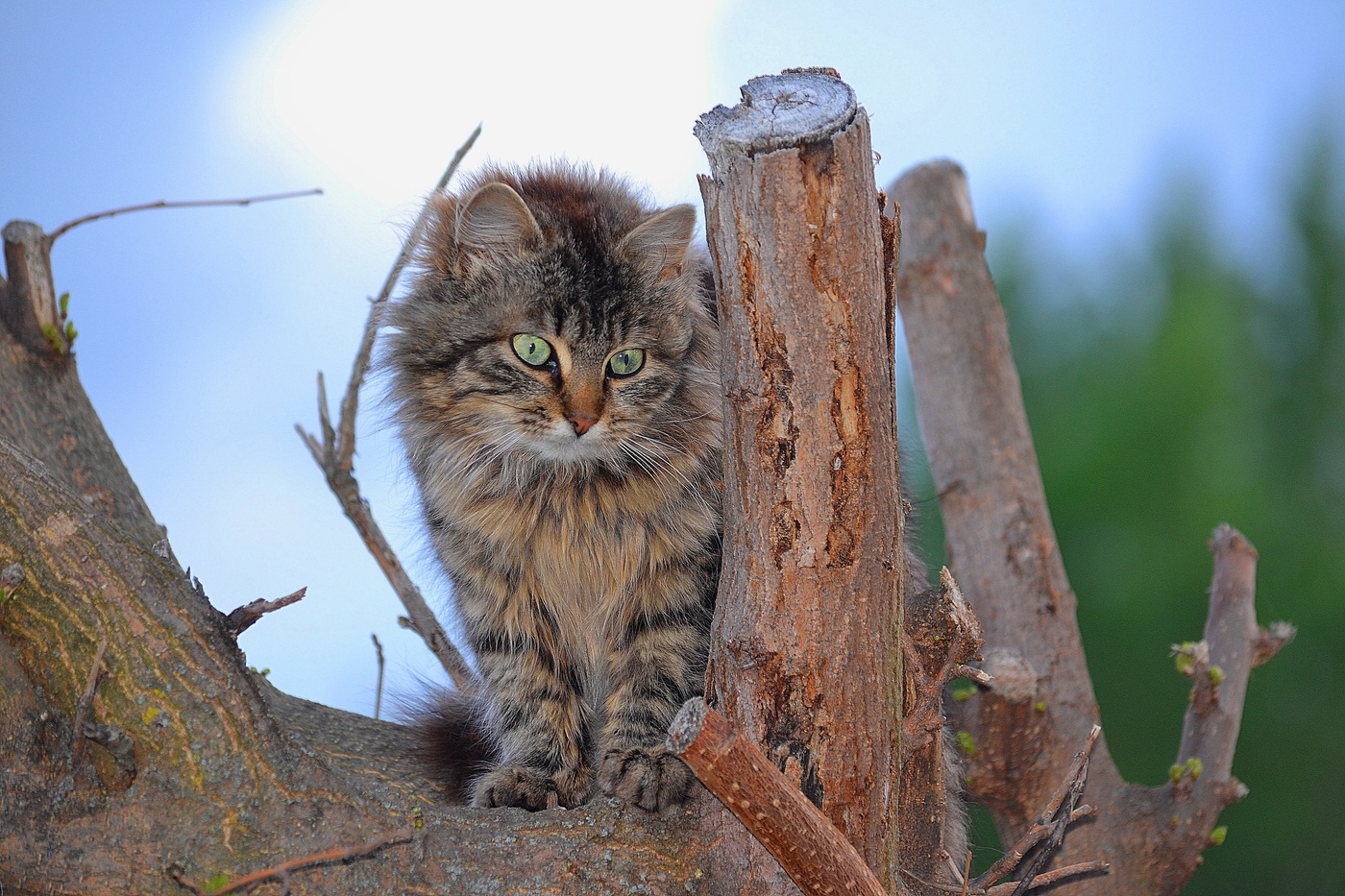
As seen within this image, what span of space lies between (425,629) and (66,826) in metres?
1.15

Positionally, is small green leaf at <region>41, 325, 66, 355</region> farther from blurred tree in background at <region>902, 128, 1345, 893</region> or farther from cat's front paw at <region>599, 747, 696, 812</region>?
A: blurred tree in background at <region>902, 128, 1345, 893</region>

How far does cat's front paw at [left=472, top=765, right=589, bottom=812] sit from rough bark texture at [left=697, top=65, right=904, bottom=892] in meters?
0.44

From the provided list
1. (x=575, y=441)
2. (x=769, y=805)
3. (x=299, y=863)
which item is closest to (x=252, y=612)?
(x=299, y=863)

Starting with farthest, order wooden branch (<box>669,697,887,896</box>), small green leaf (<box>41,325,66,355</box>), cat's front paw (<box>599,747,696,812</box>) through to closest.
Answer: small green leaf (<box>41,325,66,355</box>)
cat's front paw (<box>599,747,696,812</box>)
wooden branch (<box>669,697,887,896</box>)

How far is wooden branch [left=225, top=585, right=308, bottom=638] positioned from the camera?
4.41 ft

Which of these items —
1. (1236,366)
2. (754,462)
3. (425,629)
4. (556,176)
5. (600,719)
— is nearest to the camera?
(754,462)

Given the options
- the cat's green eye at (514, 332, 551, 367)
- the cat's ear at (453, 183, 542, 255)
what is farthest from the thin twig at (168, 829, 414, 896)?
the cat's ear at (453, 183, 542, 255)

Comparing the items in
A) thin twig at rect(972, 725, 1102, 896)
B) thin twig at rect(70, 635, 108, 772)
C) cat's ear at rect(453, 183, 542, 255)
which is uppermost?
cat's ear at rect(453, 183, 542, 255)

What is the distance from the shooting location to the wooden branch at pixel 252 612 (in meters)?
1.34

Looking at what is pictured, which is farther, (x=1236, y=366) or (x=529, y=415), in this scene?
(x=1236, y=366)

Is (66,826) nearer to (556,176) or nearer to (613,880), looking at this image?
(613,880)

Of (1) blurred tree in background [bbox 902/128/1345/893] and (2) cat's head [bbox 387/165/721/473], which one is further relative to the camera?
(1) blurred tree in background [bbox 902/128/1345/893]

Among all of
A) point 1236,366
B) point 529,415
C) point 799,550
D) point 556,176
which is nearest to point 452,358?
point 529,415

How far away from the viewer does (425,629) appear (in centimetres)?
256
